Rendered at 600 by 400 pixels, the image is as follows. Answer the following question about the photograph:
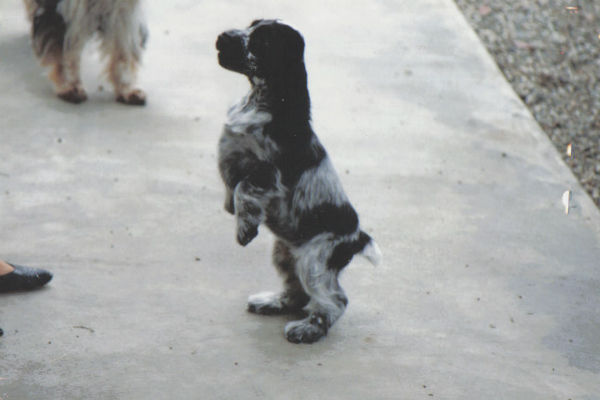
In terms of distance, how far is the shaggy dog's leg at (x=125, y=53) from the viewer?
210 inches

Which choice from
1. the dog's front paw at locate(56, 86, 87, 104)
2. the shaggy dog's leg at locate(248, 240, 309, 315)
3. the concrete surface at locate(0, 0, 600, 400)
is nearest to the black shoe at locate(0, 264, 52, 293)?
the concrete surface at locate(0, 0, 600, 400)

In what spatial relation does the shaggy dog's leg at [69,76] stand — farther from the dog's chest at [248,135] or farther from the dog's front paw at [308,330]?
the dog's front paw at [308,330]

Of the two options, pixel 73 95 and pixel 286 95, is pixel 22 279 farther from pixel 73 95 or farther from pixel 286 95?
pixel 73 95

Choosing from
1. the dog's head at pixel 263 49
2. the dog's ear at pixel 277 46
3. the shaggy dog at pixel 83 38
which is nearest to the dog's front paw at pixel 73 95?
the shaggy dog at pixel 83 38

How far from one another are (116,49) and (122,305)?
241 centimetres

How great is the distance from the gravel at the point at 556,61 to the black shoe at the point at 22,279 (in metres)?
3.09

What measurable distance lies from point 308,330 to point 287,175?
620 mm

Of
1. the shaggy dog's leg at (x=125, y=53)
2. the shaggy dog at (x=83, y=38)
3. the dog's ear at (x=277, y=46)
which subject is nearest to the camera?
the dog's ear at (x=277, y=46)

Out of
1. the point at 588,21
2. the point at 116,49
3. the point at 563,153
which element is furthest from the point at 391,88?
the point at 588,21

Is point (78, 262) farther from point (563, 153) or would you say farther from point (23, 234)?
point (563, 153)

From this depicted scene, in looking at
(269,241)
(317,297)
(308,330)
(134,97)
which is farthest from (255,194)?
(134,97)

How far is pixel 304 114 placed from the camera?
10.1 feet

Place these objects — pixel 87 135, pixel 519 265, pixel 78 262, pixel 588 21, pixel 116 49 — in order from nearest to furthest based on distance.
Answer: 1. pixel 78 262
2. pixel 519 265
3. pixel 87 135
4. pixel 116 49
5. pixel 588 21

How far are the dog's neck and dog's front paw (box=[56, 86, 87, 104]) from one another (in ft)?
8.68
